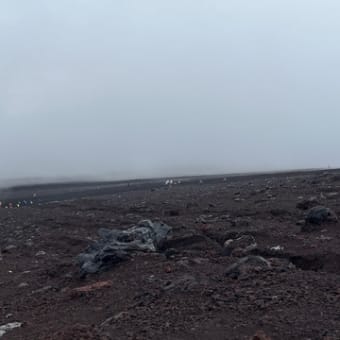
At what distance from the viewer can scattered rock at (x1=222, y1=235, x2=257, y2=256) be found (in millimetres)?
9812

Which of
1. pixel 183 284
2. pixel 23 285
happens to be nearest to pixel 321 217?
pixel 183 284

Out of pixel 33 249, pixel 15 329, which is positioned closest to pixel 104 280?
pixel 15 329

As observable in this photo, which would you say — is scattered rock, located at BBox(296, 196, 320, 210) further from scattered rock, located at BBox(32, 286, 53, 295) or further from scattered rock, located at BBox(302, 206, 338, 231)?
scattered rock, located at BBox(32, 286, 53, 295)

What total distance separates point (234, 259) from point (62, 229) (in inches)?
323

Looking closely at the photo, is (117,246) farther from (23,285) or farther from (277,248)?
(277,248)

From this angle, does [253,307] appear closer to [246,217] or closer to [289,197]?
[246,217]

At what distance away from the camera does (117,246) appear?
32.7 ft

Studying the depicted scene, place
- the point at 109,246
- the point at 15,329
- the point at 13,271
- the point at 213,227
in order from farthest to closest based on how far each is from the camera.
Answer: the point at 213,227, the point at 13,271, the point at 109,246, the point at 15,329

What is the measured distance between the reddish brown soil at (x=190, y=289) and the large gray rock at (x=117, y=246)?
20 centimetres

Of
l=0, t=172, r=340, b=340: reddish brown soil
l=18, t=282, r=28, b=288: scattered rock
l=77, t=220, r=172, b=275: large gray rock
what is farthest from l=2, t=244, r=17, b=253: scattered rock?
l=77, t=220, r=172, b=275: large gray rock

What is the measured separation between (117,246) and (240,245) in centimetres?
185

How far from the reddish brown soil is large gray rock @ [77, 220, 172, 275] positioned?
0.64 ft

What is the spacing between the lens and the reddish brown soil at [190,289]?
6.43 metres

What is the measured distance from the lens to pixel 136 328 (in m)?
6.65
